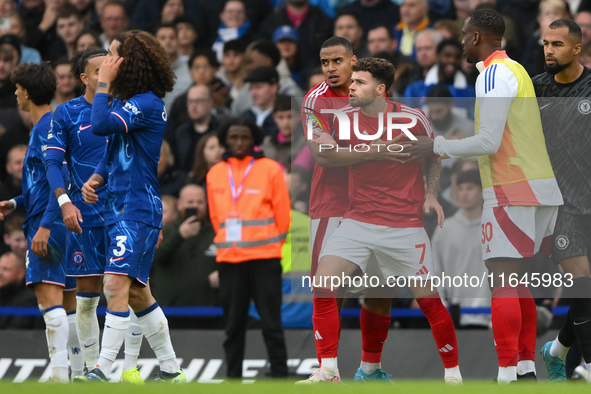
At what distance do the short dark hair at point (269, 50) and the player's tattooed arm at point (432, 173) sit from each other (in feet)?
15.2

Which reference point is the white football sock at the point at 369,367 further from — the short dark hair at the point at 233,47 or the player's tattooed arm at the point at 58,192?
the short dark hair at the point at 233,47

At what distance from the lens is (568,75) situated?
5824mm

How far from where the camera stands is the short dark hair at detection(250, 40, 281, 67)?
400 inches

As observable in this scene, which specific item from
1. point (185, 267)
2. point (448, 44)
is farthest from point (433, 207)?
point (448, 44)

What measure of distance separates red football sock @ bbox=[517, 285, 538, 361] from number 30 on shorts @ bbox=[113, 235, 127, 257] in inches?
106

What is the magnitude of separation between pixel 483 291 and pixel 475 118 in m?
1.27

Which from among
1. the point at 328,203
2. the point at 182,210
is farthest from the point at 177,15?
the point at 328,203

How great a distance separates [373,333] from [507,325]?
1095 mm

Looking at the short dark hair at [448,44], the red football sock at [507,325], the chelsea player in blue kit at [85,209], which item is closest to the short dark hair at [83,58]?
the chelsea player in blue kit at [85,209]

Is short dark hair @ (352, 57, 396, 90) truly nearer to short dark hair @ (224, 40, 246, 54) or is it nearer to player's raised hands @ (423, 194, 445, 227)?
player's raised hands @ (423, 194, 445, 227)

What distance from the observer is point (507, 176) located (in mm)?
5531

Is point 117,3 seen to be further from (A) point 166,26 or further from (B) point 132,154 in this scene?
(B) point 132,154

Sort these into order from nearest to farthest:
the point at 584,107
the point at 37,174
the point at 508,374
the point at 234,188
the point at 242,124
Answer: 1. the point at 508,374
2. the point at 584,107
3. the point at 37,174
4. the point at 234,188
5. the point at 242,124

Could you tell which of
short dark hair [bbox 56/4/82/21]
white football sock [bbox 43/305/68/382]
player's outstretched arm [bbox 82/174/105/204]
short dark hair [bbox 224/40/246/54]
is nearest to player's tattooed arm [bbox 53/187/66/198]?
player's outstretched arm [bbox 82/174/105/204]
